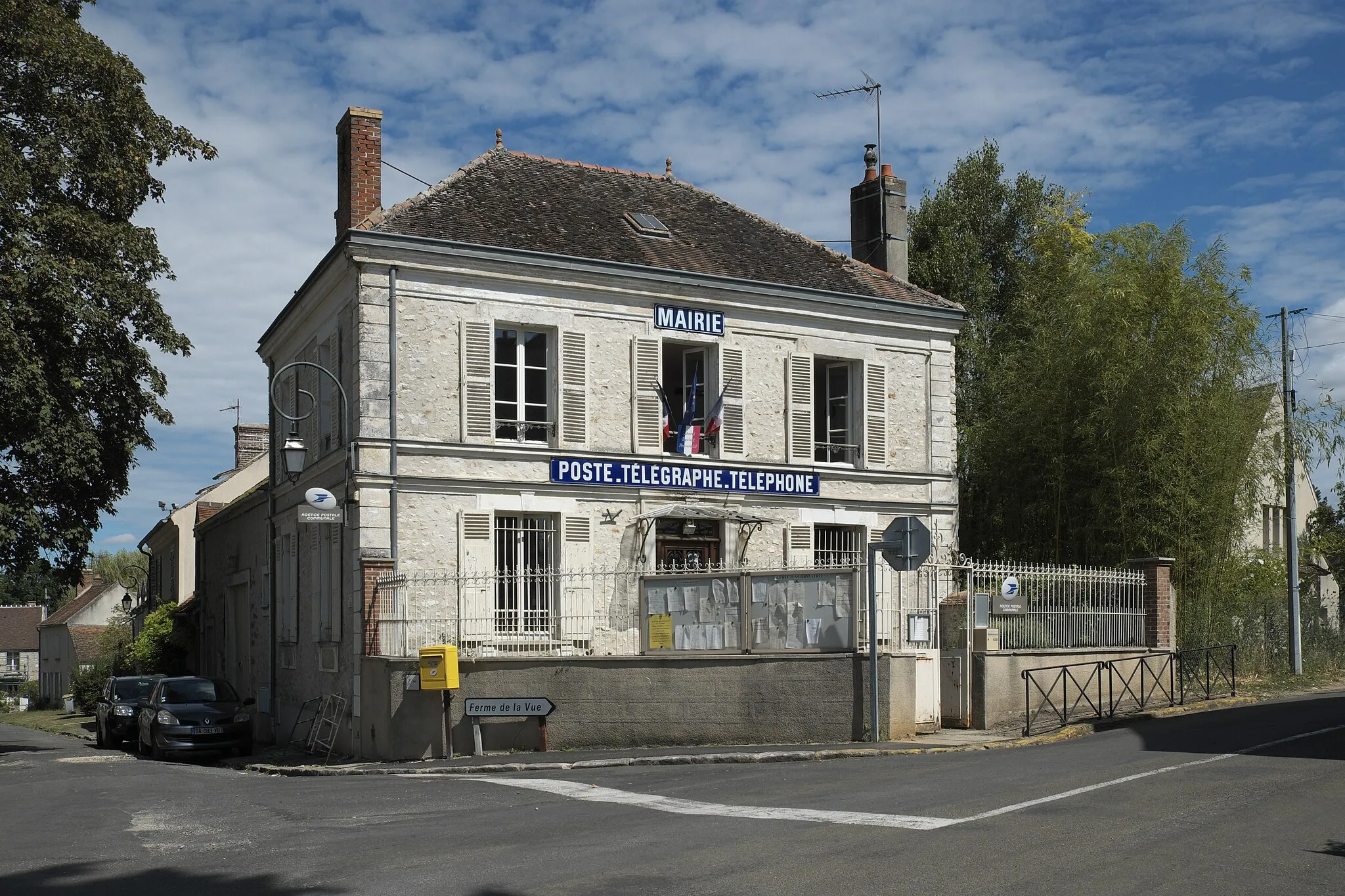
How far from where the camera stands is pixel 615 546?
69.7 ft

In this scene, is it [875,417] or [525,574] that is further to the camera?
[875,417]

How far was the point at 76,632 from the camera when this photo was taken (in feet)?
215

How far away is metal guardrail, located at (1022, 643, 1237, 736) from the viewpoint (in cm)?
1870

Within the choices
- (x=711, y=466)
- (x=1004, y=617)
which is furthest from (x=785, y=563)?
(x=1004, y=617)

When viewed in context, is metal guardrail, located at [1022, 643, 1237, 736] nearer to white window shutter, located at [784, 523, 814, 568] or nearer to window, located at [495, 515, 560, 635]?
white window shutter, located at [784, 523, 814, 568]

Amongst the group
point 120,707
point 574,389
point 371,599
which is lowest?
point 120,707

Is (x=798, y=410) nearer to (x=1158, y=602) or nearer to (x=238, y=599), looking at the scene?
(x=1158, y=602)

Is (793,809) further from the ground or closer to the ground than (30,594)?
further from the ground

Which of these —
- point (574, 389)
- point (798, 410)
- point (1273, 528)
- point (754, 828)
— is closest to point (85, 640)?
point (574, 389)

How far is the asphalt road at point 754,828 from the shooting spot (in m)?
8.03

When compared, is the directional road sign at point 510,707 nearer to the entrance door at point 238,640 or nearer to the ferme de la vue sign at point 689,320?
the ferme de la vue sign at point 689,320

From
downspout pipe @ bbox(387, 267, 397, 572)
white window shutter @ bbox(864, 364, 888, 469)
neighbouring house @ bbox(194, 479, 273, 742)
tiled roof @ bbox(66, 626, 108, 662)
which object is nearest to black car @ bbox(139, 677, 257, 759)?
neighbouring house @ bbox(194, 479, 273, 742)

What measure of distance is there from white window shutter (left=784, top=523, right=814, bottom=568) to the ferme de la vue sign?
3.56 metres

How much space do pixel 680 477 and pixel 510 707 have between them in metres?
5.44
